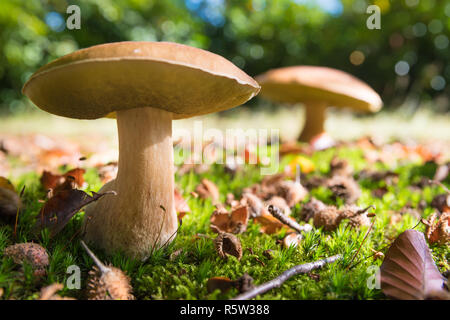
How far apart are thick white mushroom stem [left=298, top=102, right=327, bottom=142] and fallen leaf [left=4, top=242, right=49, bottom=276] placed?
4.19 metres

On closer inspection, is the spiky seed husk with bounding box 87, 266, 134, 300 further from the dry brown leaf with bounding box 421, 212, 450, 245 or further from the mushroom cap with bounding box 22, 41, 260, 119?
the dry brown leaf with bounding box 421, 212, 450, 245

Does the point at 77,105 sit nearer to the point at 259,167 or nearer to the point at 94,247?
the point at 94,247

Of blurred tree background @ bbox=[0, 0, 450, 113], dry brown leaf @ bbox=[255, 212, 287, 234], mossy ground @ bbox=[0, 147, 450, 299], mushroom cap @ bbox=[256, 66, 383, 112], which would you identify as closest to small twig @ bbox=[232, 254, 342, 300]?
mossy ground @ bbox=[0, 147, 450, 299]

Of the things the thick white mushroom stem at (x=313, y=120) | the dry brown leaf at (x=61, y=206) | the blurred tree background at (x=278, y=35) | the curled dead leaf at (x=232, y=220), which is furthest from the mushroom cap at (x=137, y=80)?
the blurred tree background at (x=278, y=35)

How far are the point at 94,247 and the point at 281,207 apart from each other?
1.05 meters

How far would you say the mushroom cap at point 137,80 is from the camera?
1.06 metres

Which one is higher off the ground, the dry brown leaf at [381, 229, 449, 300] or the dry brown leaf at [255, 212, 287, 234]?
the dry brown leaf at [255, 212, 287, 234]

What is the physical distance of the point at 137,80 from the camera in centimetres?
118

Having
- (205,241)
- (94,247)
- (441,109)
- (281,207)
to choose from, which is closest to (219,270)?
(205,241)

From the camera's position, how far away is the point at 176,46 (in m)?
1.13

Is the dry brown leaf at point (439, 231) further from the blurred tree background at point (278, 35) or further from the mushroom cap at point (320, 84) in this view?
the blurred tree background at point (278, 35)

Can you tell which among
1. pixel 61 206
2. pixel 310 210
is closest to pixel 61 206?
pixel 61 206

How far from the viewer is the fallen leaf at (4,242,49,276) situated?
1.19m
